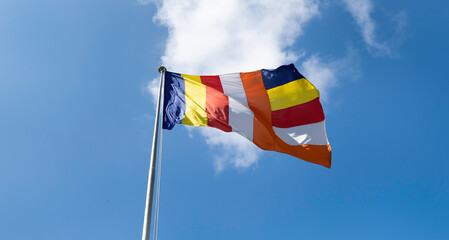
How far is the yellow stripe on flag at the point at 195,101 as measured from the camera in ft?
37.7

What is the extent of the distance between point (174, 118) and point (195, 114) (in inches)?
29.4

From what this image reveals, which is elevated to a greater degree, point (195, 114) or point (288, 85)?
point (288, 85)

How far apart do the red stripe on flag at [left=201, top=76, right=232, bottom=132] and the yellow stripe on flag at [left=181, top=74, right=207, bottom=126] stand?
0.47ft

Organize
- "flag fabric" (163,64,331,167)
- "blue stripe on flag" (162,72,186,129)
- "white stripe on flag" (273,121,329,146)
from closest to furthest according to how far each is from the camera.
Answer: "blue stripe on flag" (162,72,186,129)
"flag fabric" (163,64,331,167)
"white stripe on flag" (273,121,329,146)

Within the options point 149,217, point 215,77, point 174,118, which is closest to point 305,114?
point 215,77

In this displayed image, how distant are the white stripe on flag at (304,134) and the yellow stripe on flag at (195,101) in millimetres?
2780

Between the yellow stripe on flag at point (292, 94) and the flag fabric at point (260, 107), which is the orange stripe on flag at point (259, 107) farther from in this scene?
the yellow stripe on flag at point (292, 94)

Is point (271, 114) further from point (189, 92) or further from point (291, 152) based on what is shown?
point (189, 92)

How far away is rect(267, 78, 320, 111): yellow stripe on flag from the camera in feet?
43.9

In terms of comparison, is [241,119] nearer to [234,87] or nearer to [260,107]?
[260,107]

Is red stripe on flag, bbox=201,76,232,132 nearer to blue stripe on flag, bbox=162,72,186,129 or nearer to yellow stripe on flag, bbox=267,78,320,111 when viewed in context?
blue stripe on flag, bbox=162,72,186,129

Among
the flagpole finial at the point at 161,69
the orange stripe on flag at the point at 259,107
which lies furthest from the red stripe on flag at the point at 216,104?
the flagpole finial at the point at 161,69

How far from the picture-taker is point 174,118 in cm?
1127

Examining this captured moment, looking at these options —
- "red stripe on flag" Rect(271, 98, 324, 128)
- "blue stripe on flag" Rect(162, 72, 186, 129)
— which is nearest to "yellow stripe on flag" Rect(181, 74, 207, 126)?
"blue stripe on flag" Rect(162, 72, 186, 129)
